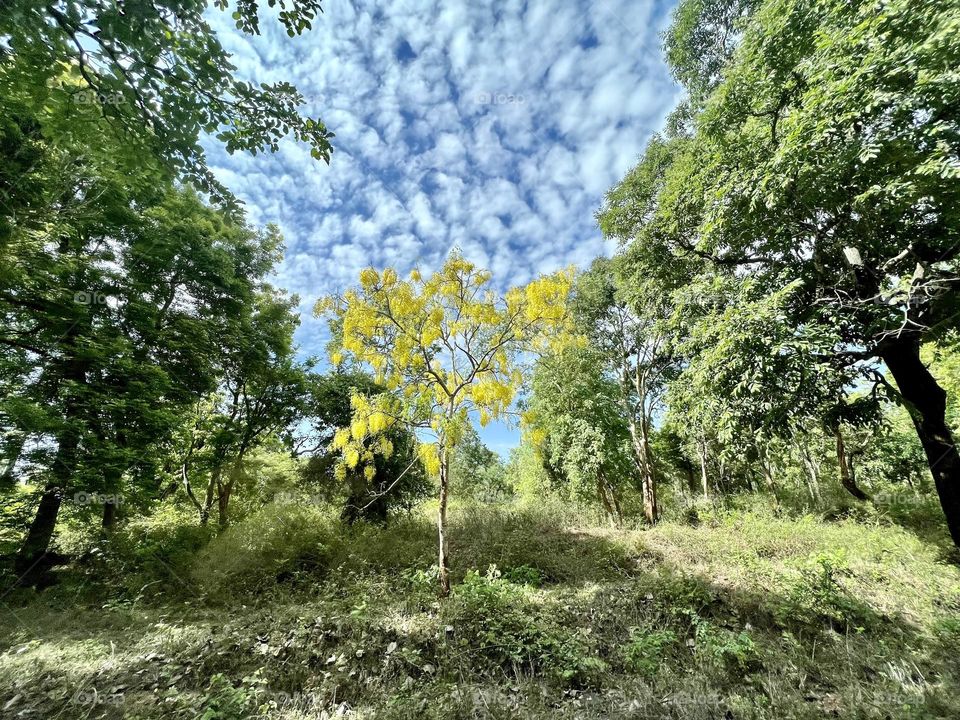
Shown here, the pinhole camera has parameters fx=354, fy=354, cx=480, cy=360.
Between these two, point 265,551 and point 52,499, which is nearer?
point 52,499

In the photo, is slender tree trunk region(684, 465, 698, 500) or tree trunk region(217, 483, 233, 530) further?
slender tree trunk region(684, 465, 698, 500)

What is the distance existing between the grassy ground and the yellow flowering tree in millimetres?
2062

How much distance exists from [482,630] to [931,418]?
7748mm

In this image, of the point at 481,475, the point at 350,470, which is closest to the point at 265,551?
the point at 350,470

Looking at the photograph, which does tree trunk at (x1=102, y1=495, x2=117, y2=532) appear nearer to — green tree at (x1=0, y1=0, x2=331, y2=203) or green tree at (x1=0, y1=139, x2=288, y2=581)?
green tree at (x1=0, y1=139, x2=288, y2=581)

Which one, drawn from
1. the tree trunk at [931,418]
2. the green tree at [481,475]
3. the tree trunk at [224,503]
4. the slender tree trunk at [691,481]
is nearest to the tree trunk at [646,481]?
the tree trunk at [931,418]

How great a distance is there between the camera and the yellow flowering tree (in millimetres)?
6023

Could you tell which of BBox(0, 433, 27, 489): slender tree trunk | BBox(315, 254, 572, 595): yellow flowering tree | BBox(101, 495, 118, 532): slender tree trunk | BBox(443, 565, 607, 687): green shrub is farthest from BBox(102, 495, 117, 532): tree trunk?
BBox(443, 565, 607, 687): green shrub

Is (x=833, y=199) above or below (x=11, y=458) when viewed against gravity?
above

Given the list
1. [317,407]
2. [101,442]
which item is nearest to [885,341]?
[317,407]

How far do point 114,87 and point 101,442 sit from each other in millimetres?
7573

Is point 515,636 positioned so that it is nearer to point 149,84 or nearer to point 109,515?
point 149,84

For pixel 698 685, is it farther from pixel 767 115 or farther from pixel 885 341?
pixel 767 115

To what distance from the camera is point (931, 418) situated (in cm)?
568
